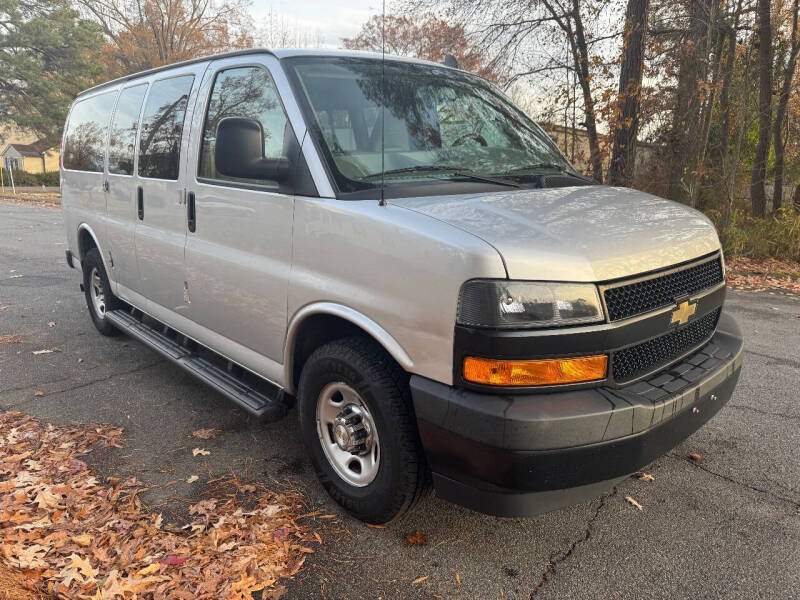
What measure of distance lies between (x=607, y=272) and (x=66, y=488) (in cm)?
285

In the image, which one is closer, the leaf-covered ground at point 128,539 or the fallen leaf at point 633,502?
the leaf-covered ground at point 128,539

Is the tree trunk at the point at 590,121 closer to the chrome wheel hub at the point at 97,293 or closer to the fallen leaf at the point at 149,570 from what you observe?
the chrome wheel hub at the point at 97,293

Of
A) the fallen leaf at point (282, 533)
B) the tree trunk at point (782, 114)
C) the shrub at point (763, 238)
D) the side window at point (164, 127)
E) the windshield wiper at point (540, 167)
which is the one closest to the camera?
the fallen leaf at point (282, 533)

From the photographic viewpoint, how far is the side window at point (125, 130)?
447 cm

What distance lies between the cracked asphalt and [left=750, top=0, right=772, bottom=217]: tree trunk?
8.54 meters

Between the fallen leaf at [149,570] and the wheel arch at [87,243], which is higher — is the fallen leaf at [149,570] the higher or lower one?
the lower one

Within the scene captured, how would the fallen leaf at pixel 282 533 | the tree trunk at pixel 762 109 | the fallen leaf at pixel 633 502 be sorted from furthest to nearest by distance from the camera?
the tree trunk at pixel 762 109
the fallen leaf at pixel 633 502
the fallen leaf at pixel 282 533

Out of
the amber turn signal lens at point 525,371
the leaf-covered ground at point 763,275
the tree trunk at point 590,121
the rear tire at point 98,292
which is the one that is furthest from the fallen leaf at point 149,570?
the tree trunk at point 590,121

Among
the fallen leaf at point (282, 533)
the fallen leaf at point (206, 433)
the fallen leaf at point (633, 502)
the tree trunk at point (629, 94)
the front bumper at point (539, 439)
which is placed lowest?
the fallen leaf at point (206, 433)

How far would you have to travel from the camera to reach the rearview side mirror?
105 inches

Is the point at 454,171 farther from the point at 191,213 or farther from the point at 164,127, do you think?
the point at 164,127

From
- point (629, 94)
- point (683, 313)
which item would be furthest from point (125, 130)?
point (629, 94)

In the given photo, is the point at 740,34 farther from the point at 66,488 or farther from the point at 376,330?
the point at 66,488

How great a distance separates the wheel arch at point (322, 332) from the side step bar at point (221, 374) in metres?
0.19
